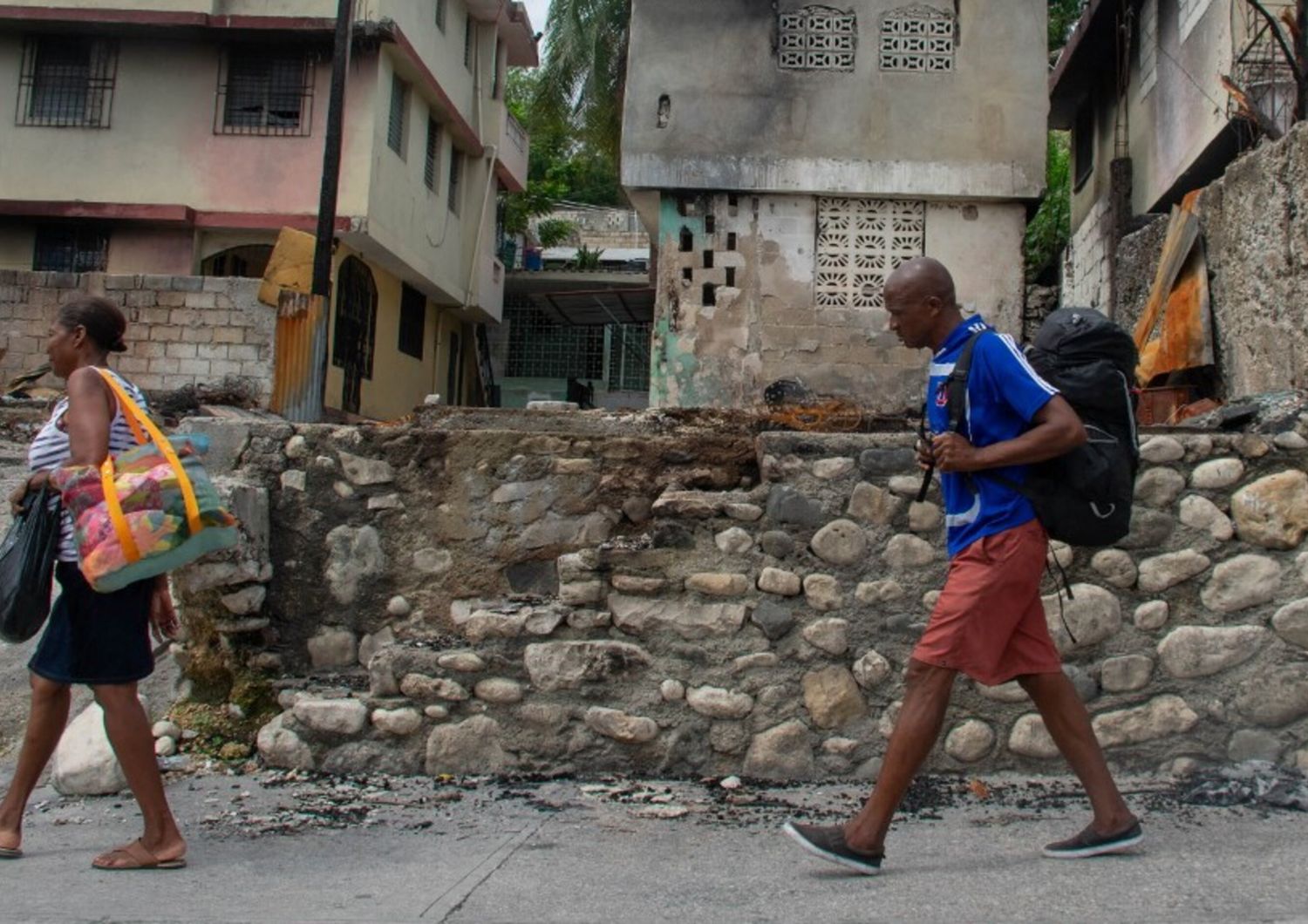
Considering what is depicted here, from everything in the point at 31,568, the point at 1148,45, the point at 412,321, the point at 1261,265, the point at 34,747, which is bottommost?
the point at 34,747

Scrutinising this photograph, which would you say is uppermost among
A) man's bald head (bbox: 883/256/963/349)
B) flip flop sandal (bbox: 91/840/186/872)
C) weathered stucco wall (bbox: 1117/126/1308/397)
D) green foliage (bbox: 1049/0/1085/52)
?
green foliage (bbox: 1049/0/1085/52)

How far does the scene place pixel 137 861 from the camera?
11.0ft

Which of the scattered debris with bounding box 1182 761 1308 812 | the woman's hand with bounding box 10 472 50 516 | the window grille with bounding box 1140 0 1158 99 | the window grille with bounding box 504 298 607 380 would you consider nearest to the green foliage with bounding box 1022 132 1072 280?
the window grille with bounding box 1140 0 1158 99

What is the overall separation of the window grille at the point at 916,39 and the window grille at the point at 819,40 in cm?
32

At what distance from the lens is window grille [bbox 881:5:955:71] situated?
11.1 m

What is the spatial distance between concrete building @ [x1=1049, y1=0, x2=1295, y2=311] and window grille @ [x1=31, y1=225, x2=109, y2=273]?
12.7 metres

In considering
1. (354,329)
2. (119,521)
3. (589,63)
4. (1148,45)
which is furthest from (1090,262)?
(119,521)

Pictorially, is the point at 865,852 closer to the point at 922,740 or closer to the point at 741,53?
the point at 922,740

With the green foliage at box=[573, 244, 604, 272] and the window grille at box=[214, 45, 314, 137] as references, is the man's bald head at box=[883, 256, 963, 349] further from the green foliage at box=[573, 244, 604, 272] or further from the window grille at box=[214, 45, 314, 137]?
the green foliage at box=[573, 244, 604, 272]

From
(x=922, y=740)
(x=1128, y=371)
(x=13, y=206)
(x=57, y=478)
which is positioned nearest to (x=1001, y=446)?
(x=1128, y=371)

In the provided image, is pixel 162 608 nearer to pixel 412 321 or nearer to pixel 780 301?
pixel 780 301

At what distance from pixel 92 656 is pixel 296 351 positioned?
35.2ft

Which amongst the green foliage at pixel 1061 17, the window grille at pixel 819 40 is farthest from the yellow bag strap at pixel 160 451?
the green foliage at pixel 1061 17

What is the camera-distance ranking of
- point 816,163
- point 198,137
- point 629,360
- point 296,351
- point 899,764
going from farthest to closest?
point 629,360 → point 198,137 → point 296,351 → point 816,163 → point 899,764
